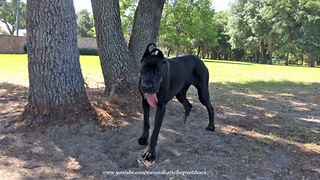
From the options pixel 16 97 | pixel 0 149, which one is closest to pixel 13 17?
pixel 16 97

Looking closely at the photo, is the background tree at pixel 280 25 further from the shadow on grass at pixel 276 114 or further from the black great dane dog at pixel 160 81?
the black great dane dog at pixel 160 81

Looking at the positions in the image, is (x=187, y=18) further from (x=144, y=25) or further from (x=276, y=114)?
(x=276, y=114)

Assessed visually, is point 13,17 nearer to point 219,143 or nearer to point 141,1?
point 141,1

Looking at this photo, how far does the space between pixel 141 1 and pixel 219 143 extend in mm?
4277

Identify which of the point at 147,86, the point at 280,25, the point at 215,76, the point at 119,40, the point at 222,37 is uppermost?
the point at 222,37

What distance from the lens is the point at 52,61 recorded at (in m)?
4.23

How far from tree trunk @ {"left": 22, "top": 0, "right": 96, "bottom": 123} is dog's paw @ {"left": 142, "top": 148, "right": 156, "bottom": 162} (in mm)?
1623

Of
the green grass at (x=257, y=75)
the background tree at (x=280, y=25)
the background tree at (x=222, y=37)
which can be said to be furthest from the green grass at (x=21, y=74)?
the background tree at (x=222, y=37)

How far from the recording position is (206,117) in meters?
5.82

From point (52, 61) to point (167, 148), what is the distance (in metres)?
2.46

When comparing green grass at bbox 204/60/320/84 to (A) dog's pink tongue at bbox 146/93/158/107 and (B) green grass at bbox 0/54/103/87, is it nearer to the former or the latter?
(B) green grass at bbox 0/54/103/87

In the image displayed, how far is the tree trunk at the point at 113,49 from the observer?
19.7ft

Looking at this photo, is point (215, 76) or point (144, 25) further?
point (215, 76)

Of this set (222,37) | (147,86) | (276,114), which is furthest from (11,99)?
(222,37)
